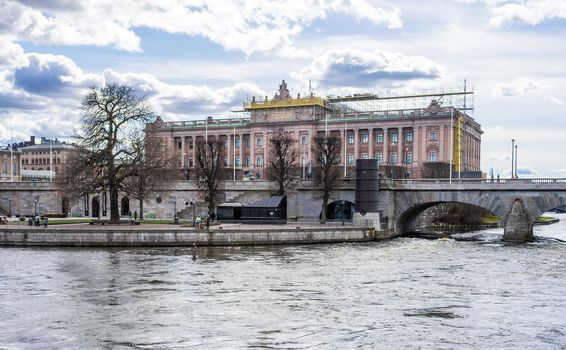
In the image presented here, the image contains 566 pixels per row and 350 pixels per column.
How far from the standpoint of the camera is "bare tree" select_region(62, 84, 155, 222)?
77994 mm

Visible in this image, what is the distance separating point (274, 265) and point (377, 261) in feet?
29.8

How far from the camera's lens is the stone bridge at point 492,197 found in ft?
269

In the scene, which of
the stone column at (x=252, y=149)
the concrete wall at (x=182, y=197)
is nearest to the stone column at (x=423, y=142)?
the stone column at (x=252, y=149)

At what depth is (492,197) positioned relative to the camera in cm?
8462

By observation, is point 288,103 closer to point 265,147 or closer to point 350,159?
point 265,147

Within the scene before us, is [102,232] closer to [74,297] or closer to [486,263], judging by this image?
[74,297]

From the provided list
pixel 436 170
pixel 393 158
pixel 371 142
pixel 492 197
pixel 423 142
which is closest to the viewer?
pixel 492 197

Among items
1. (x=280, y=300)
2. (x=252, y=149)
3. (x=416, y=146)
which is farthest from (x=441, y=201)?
(x=252, y=149)

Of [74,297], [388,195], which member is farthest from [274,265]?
[388,195]

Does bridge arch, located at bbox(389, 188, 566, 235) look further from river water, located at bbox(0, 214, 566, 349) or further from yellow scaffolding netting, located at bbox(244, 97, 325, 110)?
yellow scaffolding netting, located at bbox(244, 97, 325, 110)

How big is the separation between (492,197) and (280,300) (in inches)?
1996

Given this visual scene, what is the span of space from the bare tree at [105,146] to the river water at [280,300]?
14.7 meters

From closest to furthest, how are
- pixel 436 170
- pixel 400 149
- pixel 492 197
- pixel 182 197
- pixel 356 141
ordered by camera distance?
pixel 492 197
pixel 182 197
pixel 436 170
pixel 400 149
pixel 356 141

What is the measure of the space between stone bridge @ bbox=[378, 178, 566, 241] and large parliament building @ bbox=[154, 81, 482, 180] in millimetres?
45463
